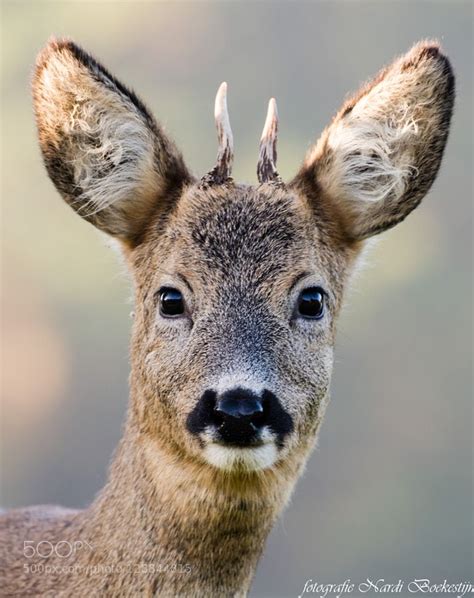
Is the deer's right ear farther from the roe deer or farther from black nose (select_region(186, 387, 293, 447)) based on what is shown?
black nose (select_region(186, 387, 293, 447))

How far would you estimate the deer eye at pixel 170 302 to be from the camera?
311 inches

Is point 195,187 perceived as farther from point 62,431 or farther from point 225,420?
point 62,431

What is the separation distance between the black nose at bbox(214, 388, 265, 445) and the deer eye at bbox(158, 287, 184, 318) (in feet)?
2.69

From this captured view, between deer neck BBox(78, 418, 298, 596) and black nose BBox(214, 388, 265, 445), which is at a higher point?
black nose BBox(214, 388, 265, 445)

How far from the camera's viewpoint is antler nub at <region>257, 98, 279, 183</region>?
8.17 m

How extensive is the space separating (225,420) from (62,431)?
2781 cm

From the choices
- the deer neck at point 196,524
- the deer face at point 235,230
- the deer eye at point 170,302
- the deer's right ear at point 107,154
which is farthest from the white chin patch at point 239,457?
the deer's right ear at point 107,154

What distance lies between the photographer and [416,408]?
35469 mm

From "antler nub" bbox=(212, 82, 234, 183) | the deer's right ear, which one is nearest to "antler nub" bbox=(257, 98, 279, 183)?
"antler nub" bbox=(212, 82, 234, 183)

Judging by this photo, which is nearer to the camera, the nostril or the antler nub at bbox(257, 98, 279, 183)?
the nostril

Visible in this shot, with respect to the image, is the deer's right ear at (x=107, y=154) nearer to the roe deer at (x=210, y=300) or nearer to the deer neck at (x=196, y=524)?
the roe deer at (x=210, y=300)

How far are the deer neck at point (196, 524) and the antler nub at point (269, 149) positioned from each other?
156cm

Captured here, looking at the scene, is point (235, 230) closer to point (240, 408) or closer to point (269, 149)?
point (269, 149)

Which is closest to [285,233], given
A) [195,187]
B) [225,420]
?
[195,187]
